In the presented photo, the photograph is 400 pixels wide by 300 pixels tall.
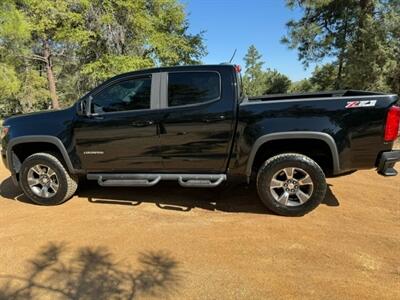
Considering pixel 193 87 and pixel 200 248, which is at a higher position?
pixel 193 87

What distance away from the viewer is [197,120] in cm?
415

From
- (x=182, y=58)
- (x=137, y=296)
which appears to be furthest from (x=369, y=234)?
(x=182, y=58)

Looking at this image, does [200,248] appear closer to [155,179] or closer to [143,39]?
[155,179]

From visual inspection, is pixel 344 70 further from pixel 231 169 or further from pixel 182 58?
pixel 231 169

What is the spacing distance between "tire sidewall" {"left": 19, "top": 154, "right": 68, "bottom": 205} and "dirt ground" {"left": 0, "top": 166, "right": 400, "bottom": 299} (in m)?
0.13

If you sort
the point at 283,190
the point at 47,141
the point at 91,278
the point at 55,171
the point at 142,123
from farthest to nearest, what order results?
the point at 55,171 < the point at 47,141 < the point at 142,123 < the point at 283,190 < the point at 91,278

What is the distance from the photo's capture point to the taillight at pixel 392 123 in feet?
11.9

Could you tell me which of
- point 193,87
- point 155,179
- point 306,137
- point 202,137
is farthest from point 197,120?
point 306,137

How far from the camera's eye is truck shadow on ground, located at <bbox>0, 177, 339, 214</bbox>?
457 cm

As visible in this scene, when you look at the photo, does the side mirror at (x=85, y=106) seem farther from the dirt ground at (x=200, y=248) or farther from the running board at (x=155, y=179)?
the dirt ground at (x=200, y=248)

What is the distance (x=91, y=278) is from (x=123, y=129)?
2.03 m

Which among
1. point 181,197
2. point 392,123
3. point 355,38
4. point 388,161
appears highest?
point 355,38

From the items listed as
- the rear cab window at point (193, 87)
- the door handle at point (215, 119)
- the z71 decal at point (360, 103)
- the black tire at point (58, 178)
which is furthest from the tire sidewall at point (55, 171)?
the z71 decal at point (360, 103)

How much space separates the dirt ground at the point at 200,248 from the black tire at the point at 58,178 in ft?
0.46
